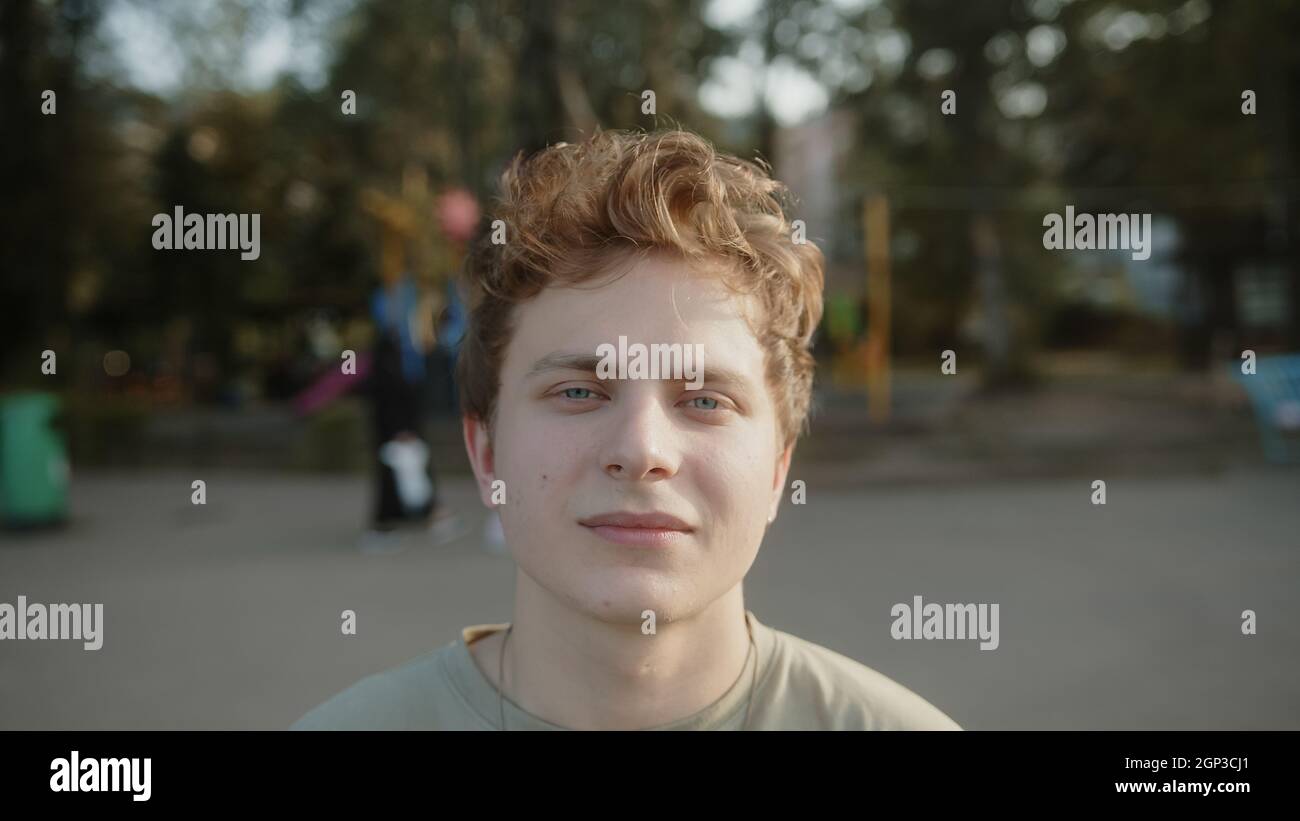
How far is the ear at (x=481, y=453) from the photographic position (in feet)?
4.74

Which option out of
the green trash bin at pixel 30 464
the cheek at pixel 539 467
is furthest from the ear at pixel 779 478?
the green trash bin at pixel 30 464

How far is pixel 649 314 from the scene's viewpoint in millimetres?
1279

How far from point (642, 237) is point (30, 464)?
28.7ft

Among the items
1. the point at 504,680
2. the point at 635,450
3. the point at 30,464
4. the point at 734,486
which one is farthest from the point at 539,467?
the point at 30,464

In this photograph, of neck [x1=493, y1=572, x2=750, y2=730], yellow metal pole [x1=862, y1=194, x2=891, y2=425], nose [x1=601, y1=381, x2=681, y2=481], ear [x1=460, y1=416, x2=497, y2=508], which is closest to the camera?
nose [x1=601, y1=381, x2=681, y2=481]

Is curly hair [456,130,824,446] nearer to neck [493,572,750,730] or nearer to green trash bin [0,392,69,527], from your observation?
neck [493,572,750,730]

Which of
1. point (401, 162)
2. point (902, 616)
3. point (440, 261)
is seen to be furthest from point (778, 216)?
point (401, 162)

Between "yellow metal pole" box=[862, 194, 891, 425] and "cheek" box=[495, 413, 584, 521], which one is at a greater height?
"yellow metal pole" box=[862, 194, 891, 425]

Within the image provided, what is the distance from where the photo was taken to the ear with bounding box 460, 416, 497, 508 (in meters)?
1.44

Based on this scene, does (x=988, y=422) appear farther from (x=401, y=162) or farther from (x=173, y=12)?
(x=401, y=162)

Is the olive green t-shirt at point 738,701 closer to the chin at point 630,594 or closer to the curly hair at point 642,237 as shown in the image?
the chin at point 630,594

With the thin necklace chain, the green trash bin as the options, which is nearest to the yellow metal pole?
the green trash bin
